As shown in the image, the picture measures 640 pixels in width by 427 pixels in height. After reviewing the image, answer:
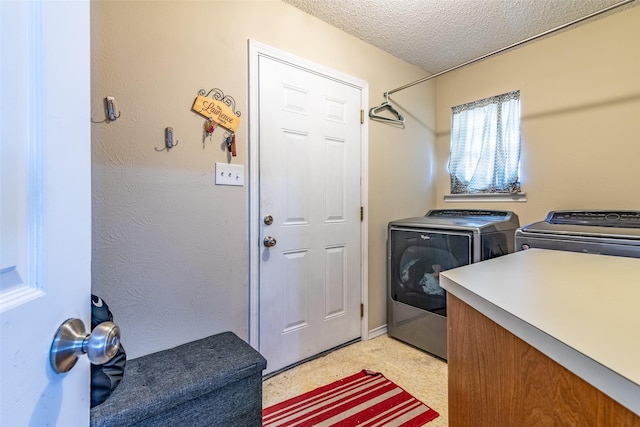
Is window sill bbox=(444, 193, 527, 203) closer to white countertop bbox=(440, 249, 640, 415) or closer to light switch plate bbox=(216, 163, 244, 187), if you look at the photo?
white countertop bbox=(440, 249, 640, 415)

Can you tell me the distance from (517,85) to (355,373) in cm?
255

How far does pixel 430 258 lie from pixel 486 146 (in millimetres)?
1183

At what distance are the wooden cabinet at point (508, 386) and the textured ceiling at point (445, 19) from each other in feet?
6.23

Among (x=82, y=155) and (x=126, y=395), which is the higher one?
(x=82, y=155)

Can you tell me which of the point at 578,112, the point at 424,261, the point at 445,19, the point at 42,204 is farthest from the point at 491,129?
the point at 42,204

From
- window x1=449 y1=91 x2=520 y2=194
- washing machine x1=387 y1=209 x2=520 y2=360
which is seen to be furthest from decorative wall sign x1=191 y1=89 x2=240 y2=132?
window x1=449 y1=91 x2=520 y2=194

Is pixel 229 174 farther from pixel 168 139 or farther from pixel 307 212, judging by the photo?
pixel 307 212

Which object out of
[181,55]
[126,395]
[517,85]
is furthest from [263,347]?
[517,85]

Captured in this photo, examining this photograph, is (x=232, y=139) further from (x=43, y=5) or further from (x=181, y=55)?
(x=43, y=5)

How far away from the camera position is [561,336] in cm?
52

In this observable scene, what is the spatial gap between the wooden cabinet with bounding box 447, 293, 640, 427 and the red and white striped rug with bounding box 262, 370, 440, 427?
30.2 inches

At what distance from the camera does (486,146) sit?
8.39 feet

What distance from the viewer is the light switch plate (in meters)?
1.63

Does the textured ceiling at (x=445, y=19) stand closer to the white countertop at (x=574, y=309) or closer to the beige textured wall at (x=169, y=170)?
the beige textured wall at (x=169, y=170)
